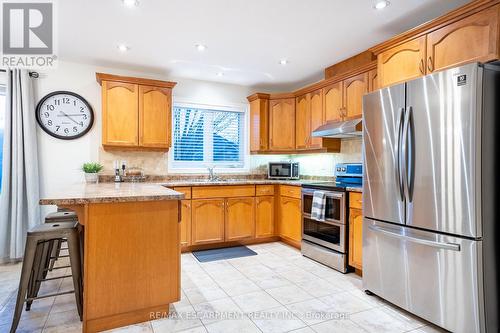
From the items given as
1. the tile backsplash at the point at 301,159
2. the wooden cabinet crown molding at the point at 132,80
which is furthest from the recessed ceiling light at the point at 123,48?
the tile backsplash at the point at 301,159

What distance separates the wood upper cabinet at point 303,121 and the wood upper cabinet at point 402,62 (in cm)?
154

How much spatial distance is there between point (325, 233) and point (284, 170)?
1.41 meters

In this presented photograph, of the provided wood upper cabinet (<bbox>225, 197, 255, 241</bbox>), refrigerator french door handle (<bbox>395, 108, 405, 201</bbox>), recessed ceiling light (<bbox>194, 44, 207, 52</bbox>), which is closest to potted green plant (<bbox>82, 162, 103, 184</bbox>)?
wood upper cabinet (<bbox>225, 197, 255, 241</bbox>)

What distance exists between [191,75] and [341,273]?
3.32 meters

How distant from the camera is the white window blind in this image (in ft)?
14.5

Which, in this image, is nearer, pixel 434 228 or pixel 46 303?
pixel 434 228

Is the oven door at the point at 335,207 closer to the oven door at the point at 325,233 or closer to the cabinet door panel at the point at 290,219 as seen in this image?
the oven door at the point at 325,233

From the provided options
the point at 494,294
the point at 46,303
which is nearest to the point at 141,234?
the point at 46,303

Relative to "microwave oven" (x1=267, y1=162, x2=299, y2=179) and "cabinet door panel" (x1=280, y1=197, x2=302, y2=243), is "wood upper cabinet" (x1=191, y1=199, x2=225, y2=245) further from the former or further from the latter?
"microwave oven" (x1=267, y1=162, x2=299, y2=179)

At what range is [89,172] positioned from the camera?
3.62m

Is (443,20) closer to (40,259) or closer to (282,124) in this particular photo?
(282,124)

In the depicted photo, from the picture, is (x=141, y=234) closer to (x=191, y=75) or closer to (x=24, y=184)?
(x=24, y=184)

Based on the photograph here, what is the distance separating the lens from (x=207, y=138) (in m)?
4.62

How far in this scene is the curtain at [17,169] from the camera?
3.32 meters
